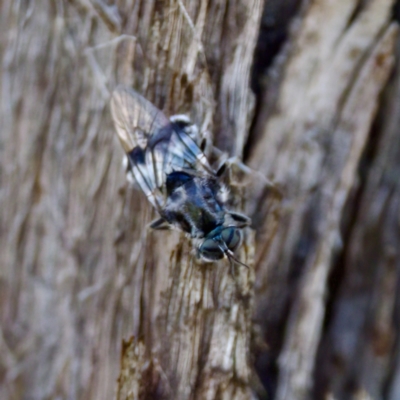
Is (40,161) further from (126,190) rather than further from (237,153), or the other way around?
(237,153)

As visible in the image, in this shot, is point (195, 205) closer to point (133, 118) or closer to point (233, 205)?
point (233, 205)

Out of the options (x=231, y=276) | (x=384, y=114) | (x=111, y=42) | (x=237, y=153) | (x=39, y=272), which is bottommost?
(x=39, y=272)

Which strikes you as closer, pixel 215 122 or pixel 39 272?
pixel 215 122

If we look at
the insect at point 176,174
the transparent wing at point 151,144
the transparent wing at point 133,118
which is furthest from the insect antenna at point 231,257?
the transparent wing at point 133,118

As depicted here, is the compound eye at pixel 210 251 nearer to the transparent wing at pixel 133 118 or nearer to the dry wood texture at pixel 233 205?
the dry wood texture at pixel 233 205

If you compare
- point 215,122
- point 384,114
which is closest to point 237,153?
point 215,122

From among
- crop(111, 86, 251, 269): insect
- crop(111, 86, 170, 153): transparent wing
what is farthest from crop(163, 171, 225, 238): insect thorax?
crop(111, 86, 170, 153): transparent wing

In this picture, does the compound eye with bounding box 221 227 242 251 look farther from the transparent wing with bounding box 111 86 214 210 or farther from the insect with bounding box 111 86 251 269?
the transparent wing with bounding box 111 86 214 210
